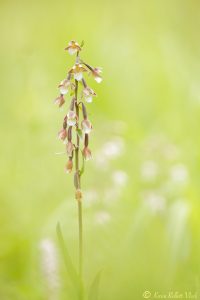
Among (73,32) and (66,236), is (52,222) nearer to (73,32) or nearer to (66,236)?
(66,236)

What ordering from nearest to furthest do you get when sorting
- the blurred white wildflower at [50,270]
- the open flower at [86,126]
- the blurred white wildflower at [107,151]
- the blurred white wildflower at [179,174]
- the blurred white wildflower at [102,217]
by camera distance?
the open flower at [86,126], the blurred white wildflower at [50,270], the blurred white wildflower at [102,217], the blurred white wildflower at [107,151], the blurred white wildflower at [179,174]

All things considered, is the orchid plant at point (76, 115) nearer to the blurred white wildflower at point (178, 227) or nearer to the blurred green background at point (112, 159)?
the blurred green background at point (112, 159)

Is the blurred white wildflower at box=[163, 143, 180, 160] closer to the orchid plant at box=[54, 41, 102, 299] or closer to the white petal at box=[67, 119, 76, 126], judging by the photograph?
the orchid plant at box=[54, 41, 102, 299]

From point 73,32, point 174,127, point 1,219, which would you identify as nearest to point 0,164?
point 1,219

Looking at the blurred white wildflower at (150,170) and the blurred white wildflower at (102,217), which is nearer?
the blurred white wildflower at (102,217)

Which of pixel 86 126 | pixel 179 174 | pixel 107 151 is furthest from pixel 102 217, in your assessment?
pixel 86 126

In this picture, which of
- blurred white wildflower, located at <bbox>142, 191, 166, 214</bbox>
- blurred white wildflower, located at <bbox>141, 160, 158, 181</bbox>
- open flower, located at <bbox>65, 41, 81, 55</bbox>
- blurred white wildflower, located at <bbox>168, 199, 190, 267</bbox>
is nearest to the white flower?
open flower, located at <bbox>65, 41, 81, 55</bbox>

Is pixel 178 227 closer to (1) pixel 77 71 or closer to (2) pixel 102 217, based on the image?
(2) pixel 102 217

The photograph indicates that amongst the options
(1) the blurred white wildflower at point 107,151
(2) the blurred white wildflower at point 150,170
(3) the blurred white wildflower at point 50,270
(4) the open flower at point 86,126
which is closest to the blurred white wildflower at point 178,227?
(2) the blurred white wildflower at point 150,170
